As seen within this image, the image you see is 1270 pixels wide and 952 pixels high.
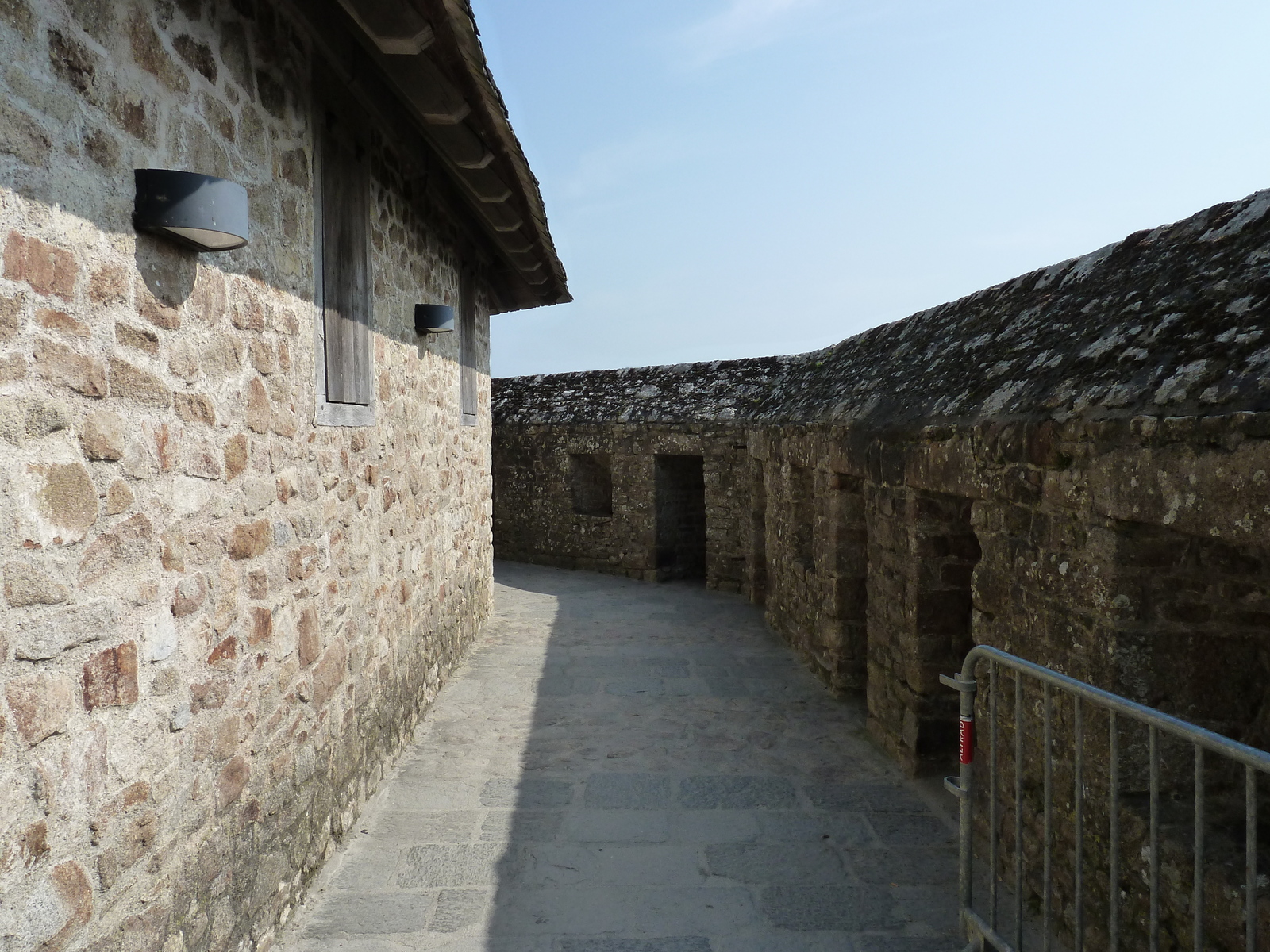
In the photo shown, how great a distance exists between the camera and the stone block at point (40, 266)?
1964mm

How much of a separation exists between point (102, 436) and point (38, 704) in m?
0.71

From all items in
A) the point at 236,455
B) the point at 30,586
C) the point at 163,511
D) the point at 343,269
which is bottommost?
the point at 30,586

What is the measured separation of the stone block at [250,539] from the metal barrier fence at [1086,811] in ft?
8.94

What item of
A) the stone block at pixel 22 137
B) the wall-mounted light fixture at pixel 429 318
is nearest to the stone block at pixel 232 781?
the stone block at pixel 22 137

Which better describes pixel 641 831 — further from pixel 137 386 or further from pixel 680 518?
pixel 680 518

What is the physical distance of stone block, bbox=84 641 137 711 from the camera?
2238 millimetres

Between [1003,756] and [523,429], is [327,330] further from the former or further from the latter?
[523,429]

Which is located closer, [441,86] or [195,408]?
[195,408]

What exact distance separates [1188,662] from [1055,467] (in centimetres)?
82

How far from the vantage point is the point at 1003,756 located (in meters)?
3.85

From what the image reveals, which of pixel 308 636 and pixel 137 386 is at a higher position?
pixel 137 386

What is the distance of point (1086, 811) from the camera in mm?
3143

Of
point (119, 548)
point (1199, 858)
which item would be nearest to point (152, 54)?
point (119, 548)

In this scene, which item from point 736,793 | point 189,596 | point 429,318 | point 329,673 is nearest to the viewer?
point 189,596
